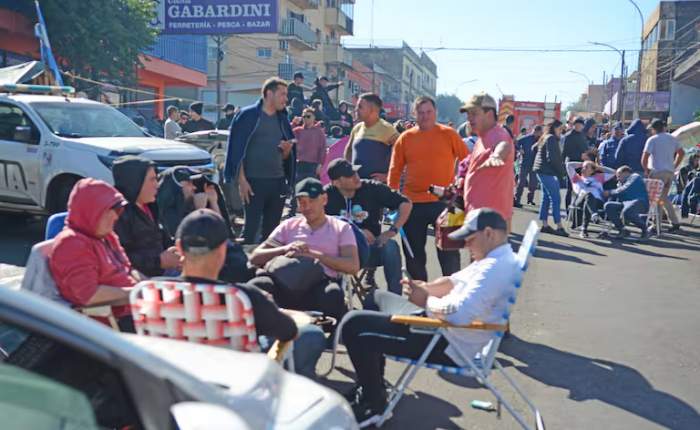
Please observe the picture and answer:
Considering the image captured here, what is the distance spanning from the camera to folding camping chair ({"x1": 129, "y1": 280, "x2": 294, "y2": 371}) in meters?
3.14

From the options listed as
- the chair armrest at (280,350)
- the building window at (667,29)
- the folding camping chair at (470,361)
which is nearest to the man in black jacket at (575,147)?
the folding camping chair at (470,361)

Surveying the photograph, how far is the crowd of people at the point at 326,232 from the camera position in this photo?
395 cm

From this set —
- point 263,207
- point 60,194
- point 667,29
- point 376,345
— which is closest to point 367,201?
point 263,207

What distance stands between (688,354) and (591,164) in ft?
24.3

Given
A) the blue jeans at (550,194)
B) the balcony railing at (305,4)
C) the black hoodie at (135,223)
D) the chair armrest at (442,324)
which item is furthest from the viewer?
the balcony railing at (305,4)

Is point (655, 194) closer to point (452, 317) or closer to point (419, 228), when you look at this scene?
point (419, 228)

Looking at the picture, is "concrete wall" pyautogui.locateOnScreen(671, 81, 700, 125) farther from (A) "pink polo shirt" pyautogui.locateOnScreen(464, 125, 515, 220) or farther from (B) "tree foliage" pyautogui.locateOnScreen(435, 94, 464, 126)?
(B) "tree foliage" pyautogui.locateOnScreen(435, 94, 464, 126)

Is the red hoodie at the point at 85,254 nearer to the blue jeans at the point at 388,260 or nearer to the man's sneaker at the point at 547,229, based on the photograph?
the blue jeans at the point at 388,260

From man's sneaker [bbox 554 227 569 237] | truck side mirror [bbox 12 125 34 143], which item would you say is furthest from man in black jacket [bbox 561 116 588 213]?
truck side mirror [bbox 12 125 34 143]

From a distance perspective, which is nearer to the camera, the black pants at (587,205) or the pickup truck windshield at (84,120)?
the pickup truck windshield at (84,120)

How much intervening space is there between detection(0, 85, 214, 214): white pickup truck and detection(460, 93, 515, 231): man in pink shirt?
4.65 meters

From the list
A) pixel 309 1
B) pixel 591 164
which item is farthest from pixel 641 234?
pixel 309 1

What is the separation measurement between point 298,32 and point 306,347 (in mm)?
50351

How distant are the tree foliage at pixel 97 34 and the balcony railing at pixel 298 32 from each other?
1084 inches
